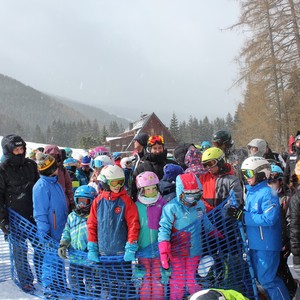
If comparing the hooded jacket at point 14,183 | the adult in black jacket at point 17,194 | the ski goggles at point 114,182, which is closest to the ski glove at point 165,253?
the ski goggles at point 114,182

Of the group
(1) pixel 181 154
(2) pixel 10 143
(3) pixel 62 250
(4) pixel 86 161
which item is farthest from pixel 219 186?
(4) pixel 86 161

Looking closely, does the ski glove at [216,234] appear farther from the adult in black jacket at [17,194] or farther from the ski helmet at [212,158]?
the adult in black jacket at [17,194]

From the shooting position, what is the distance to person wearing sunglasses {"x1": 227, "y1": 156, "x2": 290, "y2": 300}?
3502 millimetres

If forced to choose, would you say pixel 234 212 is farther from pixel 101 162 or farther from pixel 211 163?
pixel 101 162

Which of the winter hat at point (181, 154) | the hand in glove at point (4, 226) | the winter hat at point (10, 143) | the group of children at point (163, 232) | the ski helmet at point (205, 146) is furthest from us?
the ski helmet at point (205, 146)

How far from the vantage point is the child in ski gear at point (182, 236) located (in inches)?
139

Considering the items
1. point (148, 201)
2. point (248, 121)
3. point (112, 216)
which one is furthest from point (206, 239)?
point (248, 121)

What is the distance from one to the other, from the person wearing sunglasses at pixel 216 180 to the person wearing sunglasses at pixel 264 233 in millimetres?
505

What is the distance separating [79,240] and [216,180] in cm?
178

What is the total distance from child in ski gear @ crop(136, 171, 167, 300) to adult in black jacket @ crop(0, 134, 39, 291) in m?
1.68

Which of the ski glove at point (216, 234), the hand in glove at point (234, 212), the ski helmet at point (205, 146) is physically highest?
the ski helmet at point (205, 146)

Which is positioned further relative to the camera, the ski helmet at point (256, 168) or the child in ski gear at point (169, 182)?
the child in ski gear at point (169, 182)

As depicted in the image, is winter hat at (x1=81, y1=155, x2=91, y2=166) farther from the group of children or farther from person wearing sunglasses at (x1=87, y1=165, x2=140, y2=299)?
person wearing sunglasses at (x1=87, y1=165, x2=140, y2=299)

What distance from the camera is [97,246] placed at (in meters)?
3.67
